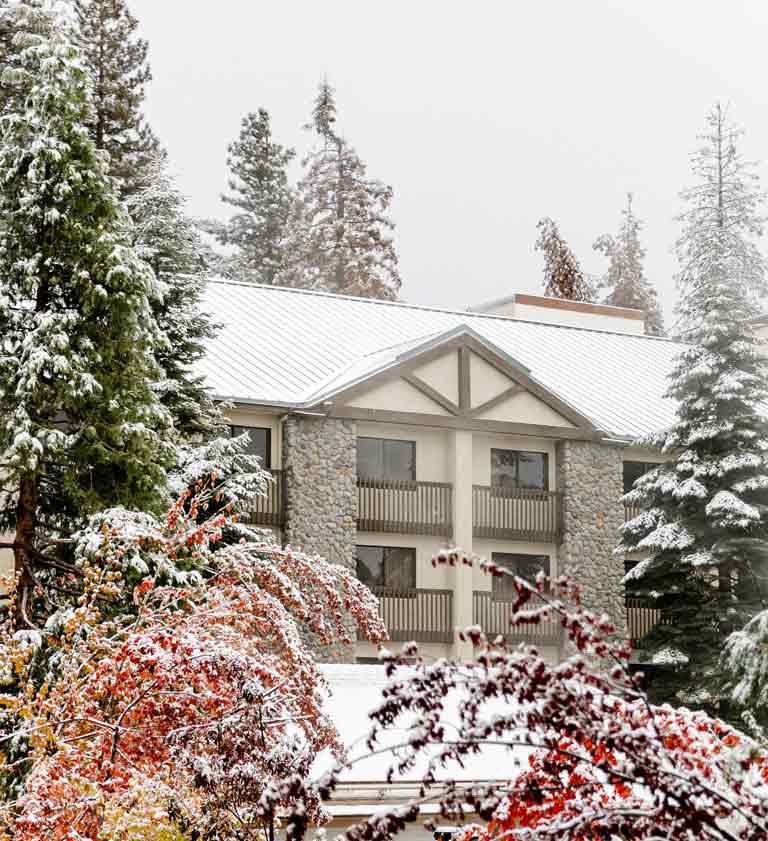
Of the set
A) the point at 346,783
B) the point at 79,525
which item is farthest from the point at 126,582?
the point at 346,783

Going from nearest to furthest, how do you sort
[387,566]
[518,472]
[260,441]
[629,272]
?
[260,441] < [387,566] < [518,472] < [629,272]

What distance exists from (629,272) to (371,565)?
38142 mm

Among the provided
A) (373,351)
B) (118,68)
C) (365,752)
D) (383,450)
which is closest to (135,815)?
(365,752)

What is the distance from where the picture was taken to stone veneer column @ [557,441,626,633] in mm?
34344

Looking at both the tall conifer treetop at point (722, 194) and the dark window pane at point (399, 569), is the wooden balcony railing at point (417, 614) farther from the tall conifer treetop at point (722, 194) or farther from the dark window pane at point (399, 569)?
the tall conifer treetop at point (722, 194)

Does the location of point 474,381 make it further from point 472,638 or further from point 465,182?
point 465,182

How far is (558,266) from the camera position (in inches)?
2384

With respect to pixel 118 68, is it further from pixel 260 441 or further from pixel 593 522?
pixel 593 522

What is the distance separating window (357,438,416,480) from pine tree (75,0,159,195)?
Result: 1375 centimetres

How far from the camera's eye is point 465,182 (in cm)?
15612

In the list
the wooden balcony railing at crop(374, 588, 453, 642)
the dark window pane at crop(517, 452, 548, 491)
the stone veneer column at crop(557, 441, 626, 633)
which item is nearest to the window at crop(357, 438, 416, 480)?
the wooden balcony railing at crop(374, 588, 453, 642)

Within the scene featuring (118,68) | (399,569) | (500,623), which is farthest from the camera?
(118,68)

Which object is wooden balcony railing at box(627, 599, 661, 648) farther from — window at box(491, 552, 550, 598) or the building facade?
window at box(491, 552, 550, 598)

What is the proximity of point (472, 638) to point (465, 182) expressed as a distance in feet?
500
